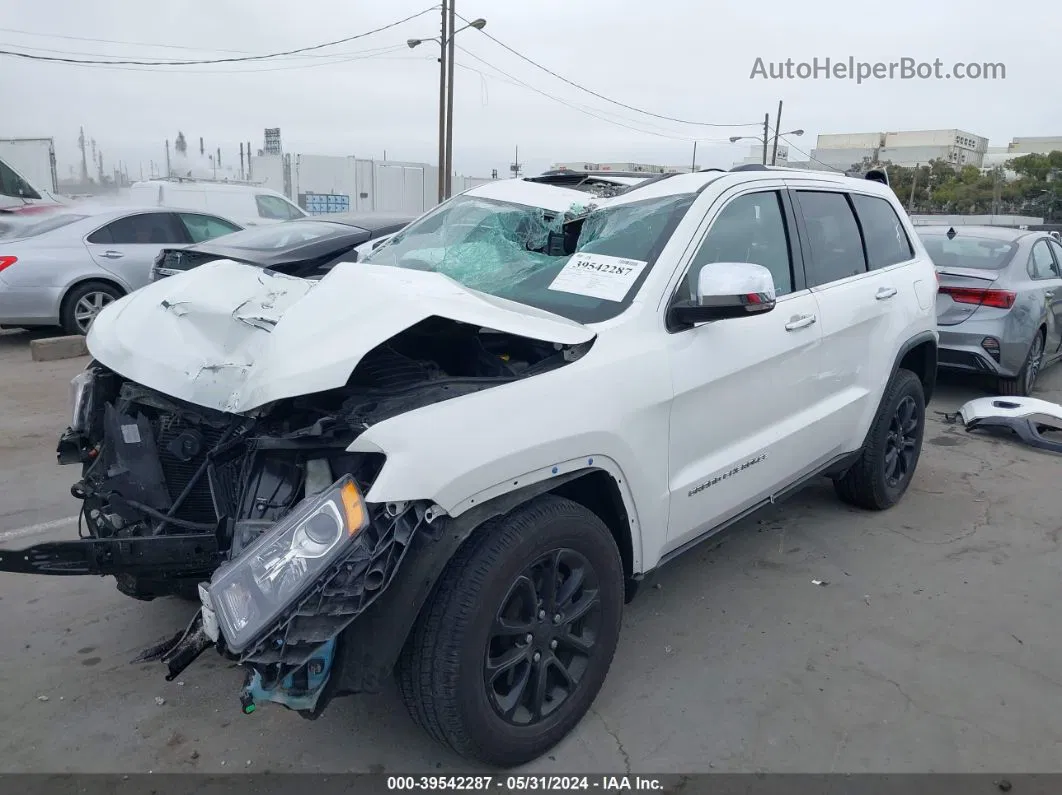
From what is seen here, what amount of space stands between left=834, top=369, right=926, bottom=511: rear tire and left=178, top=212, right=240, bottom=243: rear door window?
8.62 metres

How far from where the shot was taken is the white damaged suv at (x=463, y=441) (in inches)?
90.0

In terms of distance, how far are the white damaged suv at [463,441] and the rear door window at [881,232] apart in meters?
0.81

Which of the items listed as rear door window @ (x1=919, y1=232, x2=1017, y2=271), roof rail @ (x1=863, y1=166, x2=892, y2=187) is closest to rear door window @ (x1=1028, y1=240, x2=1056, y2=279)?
rear door window @ (x1=919, y1=232, x2=1017, y2=271)

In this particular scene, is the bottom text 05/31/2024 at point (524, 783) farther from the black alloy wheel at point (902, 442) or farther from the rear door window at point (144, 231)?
the rear door window at point (144, 231)

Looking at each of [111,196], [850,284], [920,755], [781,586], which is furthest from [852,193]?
[111,196]

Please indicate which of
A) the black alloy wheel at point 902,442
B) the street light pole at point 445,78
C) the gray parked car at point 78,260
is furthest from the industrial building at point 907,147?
the black alloy wheel at point 902,442

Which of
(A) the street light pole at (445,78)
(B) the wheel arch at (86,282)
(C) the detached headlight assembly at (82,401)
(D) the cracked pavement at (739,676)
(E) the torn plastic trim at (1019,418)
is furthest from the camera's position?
(A) the street light pole at (445,78)

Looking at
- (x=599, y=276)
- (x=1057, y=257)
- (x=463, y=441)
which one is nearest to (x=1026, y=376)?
(x=1057, y=257)

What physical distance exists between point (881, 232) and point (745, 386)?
6.46 ft

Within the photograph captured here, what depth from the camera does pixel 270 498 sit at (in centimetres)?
262

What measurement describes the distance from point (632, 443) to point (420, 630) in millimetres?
931

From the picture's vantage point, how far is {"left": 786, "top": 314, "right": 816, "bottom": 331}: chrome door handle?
358cm

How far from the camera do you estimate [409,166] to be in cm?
3256

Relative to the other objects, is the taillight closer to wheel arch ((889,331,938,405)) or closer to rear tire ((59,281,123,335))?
wheel arch ((889,331,938,405))
